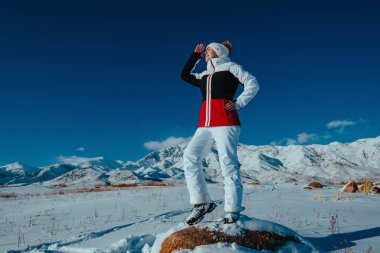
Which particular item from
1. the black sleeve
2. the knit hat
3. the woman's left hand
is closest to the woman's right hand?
the black sleeve

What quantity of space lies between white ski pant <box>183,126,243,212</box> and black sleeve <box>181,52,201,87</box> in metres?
1.00

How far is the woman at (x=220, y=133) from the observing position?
15.5 ft

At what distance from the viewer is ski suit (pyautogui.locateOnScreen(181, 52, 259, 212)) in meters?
4.74

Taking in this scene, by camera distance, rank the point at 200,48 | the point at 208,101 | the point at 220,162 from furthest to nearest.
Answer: the point at 200,48, the point at 208,101, the point at 220,162

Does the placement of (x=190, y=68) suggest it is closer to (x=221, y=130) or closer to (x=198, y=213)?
(x=221, y=130)

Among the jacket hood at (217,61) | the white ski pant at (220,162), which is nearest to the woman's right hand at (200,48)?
the jacket hood at (217,61)

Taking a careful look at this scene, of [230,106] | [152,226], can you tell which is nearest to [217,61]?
[230,106]

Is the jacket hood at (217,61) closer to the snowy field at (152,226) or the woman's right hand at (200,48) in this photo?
the woman's right hand at (200,48)

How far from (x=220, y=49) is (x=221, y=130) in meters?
1.39

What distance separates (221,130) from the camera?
4848mm

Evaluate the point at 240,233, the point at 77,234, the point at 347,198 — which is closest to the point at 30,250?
the point at 77,234

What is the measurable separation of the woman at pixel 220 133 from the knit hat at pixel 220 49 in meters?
0.10

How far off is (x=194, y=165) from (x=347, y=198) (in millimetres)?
6878

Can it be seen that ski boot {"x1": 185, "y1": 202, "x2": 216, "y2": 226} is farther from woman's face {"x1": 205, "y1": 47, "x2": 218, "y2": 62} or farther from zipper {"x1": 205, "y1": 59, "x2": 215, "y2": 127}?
woman's face {"x1": 205, "y1": 47, "x2": 218, "y2": 62}
